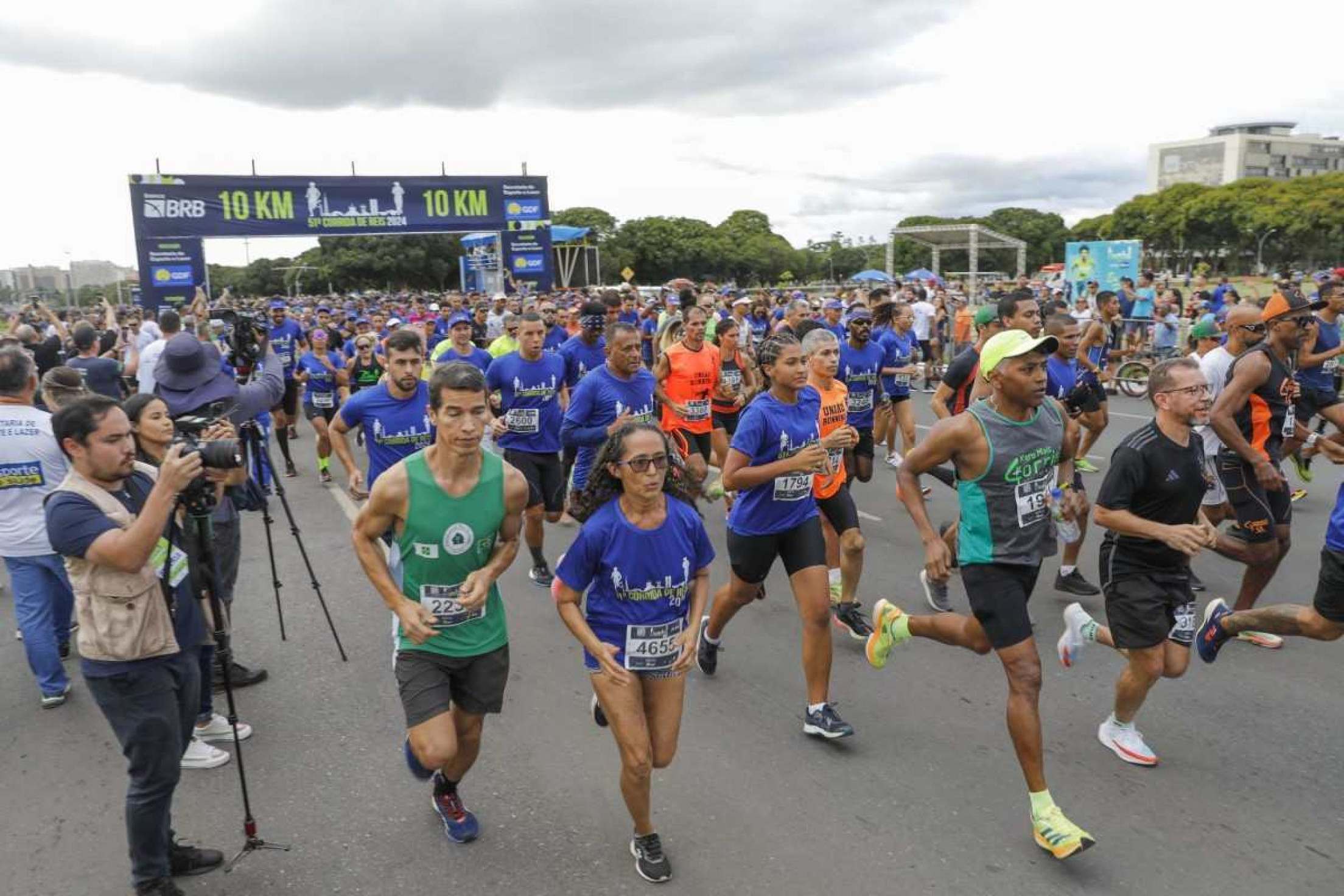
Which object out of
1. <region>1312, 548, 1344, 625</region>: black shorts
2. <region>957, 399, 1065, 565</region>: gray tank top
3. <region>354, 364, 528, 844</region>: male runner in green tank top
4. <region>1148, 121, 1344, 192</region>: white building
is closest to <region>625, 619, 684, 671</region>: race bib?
<region>354, 364, 528, 844</region>: male runner in green tank top

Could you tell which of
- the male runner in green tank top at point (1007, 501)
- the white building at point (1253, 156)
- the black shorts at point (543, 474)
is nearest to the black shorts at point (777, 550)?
the male runner in green tank top at point (1007, 501)

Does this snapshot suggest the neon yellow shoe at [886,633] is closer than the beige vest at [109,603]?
No

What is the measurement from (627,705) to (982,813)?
1624mm

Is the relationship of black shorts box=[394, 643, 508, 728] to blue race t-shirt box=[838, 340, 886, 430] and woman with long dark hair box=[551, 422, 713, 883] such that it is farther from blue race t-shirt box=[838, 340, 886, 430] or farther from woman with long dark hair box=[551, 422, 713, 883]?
blue race t-shirt box=[838, 340, 886, 430]

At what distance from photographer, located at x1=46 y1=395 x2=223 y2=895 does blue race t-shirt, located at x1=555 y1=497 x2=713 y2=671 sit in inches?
53.4

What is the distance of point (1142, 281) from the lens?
61.5 feet

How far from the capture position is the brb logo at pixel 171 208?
25.9 metres

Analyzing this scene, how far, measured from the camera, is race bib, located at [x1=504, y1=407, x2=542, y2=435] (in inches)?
261

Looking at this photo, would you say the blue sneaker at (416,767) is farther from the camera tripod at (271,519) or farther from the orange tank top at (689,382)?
the orange tank top at (689,382)

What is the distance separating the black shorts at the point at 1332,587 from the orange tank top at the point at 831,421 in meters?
2.41

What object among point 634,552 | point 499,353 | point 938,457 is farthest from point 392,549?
point 499,353

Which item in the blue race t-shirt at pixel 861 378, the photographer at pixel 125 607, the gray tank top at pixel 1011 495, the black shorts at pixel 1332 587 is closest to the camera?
the photographer at pixel 125 607

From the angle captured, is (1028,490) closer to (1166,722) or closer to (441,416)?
(1166,722)

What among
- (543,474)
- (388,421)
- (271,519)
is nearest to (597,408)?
(543,474)
